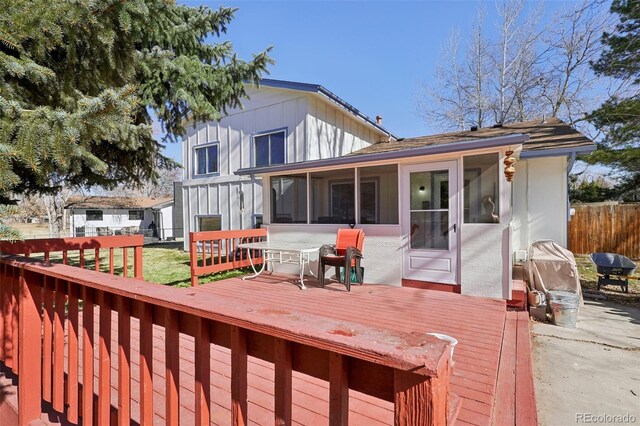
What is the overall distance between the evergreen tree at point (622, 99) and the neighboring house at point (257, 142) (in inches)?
270

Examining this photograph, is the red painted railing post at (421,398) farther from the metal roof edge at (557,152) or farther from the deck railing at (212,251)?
the metal roof edge at (557,152)

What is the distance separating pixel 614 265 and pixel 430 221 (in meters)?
3.98

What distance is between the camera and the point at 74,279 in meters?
1.59

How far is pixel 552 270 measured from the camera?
520 cm

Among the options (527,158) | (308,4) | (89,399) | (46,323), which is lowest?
(89,399)

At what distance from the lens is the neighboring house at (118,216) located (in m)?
26.4

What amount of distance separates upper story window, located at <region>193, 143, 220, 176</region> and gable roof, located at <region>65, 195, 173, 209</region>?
1793cm

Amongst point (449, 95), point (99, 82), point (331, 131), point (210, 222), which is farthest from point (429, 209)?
point (449, 95)

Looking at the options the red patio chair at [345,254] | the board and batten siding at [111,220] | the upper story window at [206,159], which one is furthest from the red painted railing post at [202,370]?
the board and batten siding at [111,220]

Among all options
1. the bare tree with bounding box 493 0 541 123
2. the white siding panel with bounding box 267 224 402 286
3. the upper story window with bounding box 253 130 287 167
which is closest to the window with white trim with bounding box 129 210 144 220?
the upper story window with bounding box 253 130 287 167

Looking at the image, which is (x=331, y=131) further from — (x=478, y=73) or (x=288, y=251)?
(x=478, y=73)

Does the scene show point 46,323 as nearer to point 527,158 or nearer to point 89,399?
point 89,399

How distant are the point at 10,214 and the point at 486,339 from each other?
4.09m

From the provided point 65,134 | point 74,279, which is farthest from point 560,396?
point 65,134
